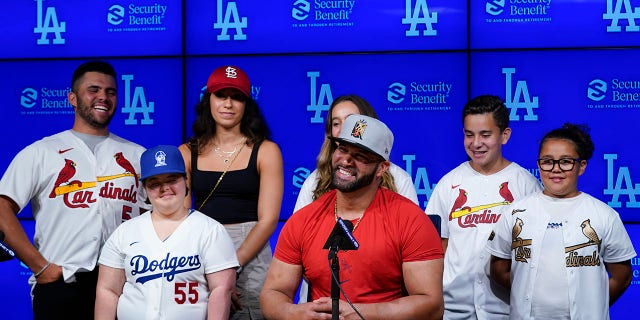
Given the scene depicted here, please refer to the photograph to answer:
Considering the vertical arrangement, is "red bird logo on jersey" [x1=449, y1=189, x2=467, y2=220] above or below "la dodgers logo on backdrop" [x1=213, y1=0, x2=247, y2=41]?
below

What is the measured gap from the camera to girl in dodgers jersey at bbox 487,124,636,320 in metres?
3.70

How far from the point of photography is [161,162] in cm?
357

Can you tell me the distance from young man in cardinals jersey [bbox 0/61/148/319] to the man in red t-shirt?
1.11m

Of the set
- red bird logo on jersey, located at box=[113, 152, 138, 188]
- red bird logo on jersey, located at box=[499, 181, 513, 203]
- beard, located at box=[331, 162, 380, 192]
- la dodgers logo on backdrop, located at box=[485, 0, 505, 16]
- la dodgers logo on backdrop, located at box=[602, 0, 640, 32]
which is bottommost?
red bird logo on jersey, located at box=[499, 181, 513, 203]

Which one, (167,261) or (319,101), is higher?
(319,101)

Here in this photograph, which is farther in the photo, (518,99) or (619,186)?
(518,99)

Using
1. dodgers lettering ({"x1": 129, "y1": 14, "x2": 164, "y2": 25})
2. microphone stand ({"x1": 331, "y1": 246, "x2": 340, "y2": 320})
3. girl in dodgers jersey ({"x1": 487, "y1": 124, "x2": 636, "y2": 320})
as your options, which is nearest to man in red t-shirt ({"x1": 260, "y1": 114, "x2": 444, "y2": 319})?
microphone stand ({"x1": 331, "y1": 246, "x2": 340, "y2": 320})

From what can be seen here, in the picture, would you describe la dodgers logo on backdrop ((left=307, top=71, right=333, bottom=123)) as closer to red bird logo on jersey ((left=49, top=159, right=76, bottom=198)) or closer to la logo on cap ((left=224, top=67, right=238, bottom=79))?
la logo on cap ((left=224, top=67, right=238, bottom=79))

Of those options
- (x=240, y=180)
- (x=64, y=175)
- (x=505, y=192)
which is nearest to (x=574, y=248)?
(x=505, y=192)

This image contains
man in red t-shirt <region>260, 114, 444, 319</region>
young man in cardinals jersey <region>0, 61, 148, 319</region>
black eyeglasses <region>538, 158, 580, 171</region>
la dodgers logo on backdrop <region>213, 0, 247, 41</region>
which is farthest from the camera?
la dodgers logo on backdrop <region>213, 0, 247, 41</region>

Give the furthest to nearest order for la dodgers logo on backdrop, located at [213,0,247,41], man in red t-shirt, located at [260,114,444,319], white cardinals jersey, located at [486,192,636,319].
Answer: la dodgers logo on backdrop, located at [213,0,247,41]
white cardinals jersey, located at [486,192,636,319]
man in red t-shirt, located at [260,114,444,319]

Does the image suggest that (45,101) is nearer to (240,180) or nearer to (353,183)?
(240,180)

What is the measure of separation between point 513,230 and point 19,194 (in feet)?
7.31

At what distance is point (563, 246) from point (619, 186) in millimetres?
2052
